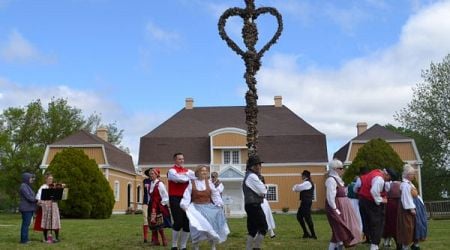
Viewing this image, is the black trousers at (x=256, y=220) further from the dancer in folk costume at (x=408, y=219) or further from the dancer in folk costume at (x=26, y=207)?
the dancer in folk costume at (x=26, y=207)

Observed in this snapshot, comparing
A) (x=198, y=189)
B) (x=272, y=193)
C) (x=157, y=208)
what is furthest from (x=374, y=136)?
(x=198, y=189)

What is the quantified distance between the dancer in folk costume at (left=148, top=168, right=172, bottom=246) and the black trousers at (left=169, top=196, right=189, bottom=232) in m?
1.45

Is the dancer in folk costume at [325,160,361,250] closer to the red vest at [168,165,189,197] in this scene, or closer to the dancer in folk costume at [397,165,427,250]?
the dancer in folk costume at [397,165,427,250]

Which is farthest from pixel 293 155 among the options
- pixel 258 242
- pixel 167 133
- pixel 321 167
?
pixel 258 242

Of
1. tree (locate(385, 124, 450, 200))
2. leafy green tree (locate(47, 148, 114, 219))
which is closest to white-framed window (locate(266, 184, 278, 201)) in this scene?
tree (locate(385, 124, 450, 200))

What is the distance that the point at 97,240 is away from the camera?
538 inches

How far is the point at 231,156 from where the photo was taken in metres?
44.3

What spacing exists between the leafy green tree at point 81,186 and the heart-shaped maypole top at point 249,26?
728 inches

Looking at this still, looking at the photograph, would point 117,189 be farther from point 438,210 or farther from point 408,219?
point 408,219

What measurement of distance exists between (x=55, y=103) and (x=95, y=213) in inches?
1095

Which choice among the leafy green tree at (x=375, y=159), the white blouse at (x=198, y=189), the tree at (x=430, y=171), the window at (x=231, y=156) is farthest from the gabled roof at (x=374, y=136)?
the white blouse at (x=198, y=189)

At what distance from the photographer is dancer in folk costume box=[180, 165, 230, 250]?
391 inches

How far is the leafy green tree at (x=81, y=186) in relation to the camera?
100ft

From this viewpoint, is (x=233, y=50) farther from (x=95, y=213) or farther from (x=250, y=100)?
(x=95, y=213)
